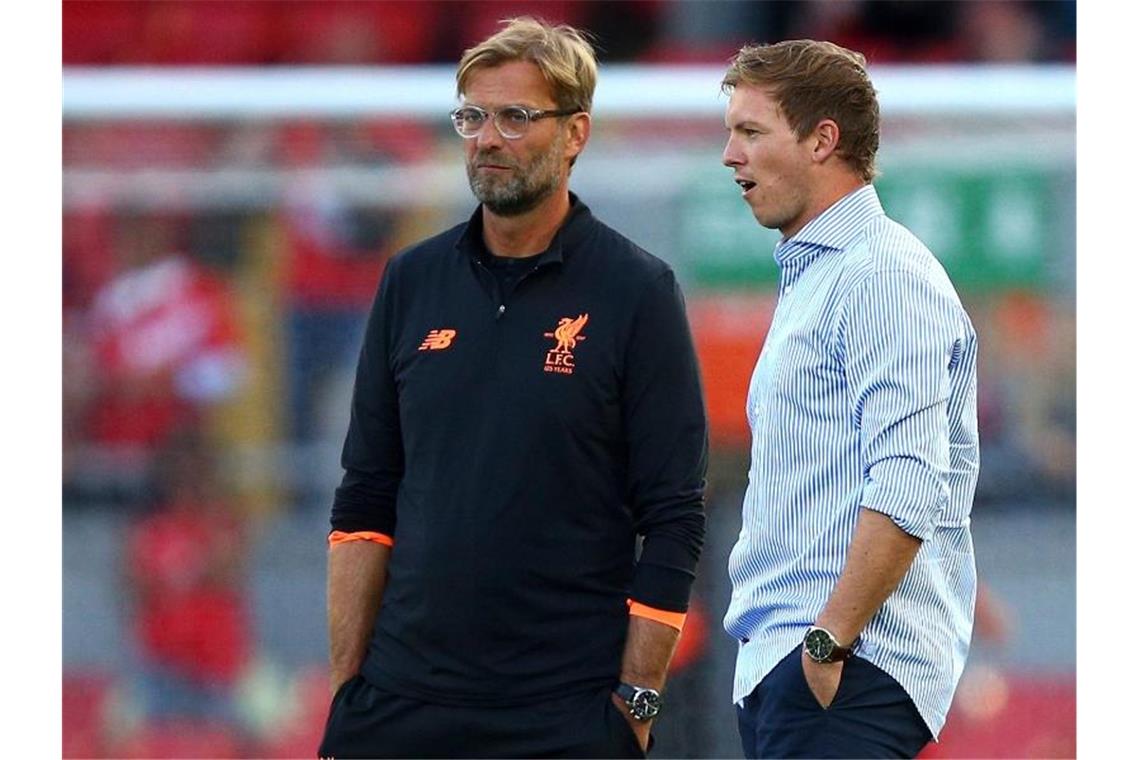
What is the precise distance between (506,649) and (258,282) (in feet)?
7.62

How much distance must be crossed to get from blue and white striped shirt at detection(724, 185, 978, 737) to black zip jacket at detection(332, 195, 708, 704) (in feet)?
0.49

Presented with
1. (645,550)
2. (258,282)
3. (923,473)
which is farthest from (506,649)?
(258,282)

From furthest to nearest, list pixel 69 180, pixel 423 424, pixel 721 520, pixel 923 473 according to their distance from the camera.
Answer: pixel 69 180, pixel 721 520, pixel 423 424, pixel 923 473

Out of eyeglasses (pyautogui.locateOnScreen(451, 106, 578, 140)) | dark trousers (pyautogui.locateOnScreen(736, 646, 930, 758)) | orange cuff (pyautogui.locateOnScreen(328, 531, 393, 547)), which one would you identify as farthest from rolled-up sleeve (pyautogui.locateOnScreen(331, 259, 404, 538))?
dark trousers (pyautogui.locateOnScreen(736, 646, 930, 758))

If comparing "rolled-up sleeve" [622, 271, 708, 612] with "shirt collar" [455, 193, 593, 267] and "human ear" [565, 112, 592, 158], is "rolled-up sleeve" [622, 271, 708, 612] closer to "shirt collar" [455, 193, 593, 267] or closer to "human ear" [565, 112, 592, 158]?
"shirt collar" [455, 193, 593, 267]

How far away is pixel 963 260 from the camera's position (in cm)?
413

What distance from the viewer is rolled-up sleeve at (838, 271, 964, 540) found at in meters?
1.88

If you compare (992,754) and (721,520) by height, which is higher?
(721,520)

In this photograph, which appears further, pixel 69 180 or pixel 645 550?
pixel 69 180

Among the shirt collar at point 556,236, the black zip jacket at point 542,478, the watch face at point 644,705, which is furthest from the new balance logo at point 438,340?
the watch face at point 644,705

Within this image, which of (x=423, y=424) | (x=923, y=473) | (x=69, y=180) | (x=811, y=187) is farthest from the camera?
(x=69, y=180)

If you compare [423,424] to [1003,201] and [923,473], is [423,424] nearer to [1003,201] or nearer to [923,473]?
[923,473]

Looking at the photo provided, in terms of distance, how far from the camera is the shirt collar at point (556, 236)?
7.27 feet

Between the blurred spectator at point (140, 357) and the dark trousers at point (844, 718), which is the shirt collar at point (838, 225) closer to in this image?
the dark trousers at point (844, 718)
